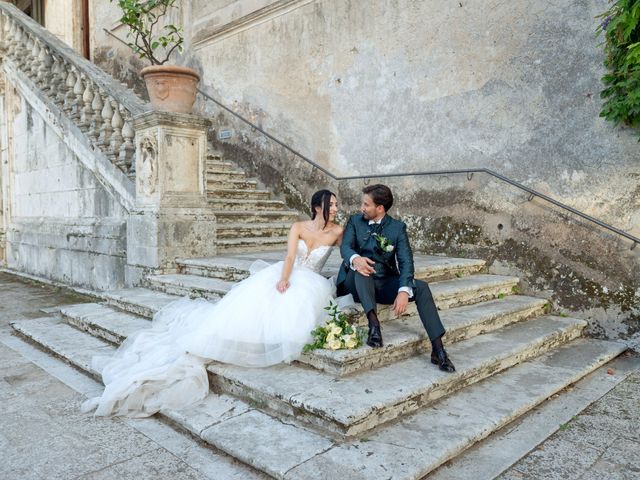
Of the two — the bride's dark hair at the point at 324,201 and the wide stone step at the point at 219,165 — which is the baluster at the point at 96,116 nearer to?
the wide stone step at the point at 219,165

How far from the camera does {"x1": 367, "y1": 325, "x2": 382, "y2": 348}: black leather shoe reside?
10.9 feet

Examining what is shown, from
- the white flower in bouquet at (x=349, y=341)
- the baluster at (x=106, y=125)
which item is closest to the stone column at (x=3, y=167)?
the baluster at (x=106, y=125)

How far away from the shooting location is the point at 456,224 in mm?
6000

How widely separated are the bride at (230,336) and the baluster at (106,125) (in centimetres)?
385

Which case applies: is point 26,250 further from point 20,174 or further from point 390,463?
point 390,463

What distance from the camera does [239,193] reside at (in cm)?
771

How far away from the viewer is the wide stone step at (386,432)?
236 centimetres

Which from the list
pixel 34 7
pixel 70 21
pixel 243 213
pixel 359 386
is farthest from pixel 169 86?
pixel 34 7

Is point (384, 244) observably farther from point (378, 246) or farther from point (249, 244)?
point (249, 244)

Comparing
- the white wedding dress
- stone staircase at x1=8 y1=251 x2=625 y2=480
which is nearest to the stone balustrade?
stone staircase at x1=8 y1=251 x2=625 y2=480

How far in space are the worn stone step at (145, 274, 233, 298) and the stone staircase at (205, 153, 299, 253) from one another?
39.3 inches

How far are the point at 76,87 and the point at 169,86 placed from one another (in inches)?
111

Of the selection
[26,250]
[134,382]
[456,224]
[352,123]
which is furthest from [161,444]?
[26,250]

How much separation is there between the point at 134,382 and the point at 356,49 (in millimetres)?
5519
